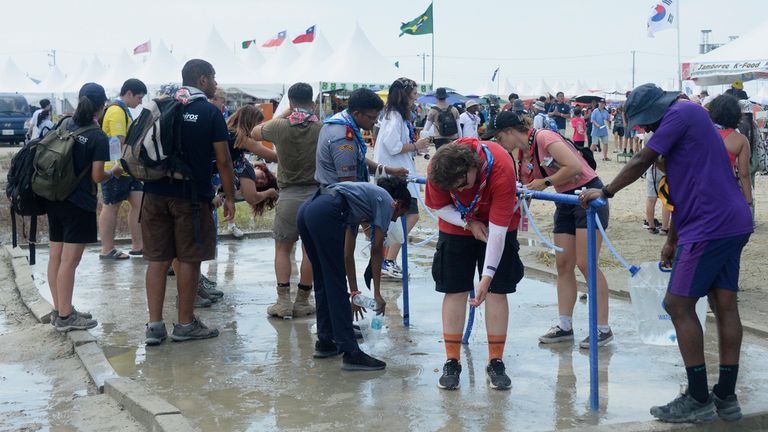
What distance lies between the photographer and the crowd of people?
4668 mm

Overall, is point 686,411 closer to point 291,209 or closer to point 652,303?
point 652,303

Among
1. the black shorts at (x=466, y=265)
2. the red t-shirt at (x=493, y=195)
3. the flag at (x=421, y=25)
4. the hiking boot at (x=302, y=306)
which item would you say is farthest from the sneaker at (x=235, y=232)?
the flag at (x=421, y=25)

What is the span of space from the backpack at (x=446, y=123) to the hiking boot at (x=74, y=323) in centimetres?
798

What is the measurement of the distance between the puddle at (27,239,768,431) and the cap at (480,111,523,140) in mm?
1506

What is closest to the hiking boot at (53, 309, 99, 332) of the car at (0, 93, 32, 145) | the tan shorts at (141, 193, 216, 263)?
the tan shorts at (141, 193, 216, 263)

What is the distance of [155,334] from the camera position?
21.5 ft

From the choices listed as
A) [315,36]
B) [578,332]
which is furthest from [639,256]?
[315,36]

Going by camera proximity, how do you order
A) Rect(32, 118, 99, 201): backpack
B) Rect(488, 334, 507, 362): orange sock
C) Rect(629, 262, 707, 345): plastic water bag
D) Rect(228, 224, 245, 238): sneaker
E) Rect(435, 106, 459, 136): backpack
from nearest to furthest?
Rect(629, 262, 707, 345): plastic water bag
Rect(488, 334, 507, 362): orange sock
Rect(32, 118, 99, 201): backpack
Rect(228, 224, 245, 238): sneaker
Rect(435, 106, 459, 136): backpack

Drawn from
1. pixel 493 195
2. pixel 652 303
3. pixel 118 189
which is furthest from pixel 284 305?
pixel 118 189

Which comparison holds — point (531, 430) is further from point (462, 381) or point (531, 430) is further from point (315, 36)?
point (315, 36)

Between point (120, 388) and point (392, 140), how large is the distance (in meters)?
3.94

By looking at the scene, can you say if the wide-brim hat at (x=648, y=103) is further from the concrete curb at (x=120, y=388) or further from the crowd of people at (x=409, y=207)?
the concrete curb at (x=120, y=388)

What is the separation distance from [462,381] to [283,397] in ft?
3.61

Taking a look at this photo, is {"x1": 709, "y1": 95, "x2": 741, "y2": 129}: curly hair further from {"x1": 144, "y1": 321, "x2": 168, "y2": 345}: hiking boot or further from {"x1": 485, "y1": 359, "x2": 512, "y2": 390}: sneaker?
{"x1": 144, "y1": 321, "x2": 168, "y2": 345}: hiking boot
